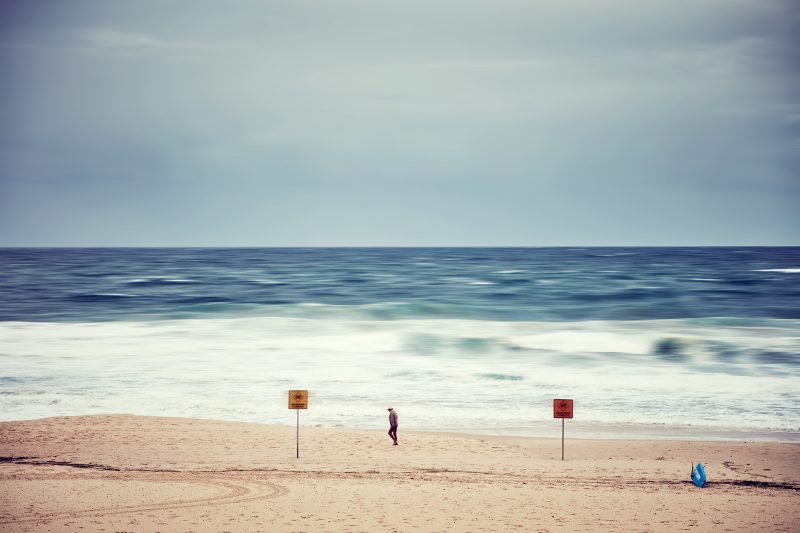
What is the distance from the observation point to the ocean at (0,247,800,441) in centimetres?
2072

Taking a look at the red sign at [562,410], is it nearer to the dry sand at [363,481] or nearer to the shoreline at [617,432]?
the dry sand at [363,481]

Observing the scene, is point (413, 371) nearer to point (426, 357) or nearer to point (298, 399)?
point (426, 357)

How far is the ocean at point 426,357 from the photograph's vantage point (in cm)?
2072

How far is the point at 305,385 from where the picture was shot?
24812 mm

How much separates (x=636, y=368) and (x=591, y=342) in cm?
801

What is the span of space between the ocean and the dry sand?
84.6 inches

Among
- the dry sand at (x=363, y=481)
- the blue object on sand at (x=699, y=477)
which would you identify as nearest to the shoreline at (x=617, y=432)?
the dry sand at (x=363, y=481)

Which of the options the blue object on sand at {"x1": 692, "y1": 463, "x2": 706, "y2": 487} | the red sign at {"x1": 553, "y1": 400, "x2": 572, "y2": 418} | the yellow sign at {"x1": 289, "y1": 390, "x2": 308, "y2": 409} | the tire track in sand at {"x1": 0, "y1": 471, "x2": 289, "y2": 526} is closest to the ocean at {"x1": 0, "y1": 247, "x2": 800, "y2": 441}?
the red sign at {"x1": 553, "y1": 400, "x2": 572, "y2": 418}

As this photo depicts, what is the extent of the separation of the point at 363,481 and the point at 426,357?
62.2ft

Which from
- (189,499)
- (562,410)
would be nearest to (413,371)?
(562,410)

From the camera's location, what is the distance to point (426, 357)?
32.3 metres

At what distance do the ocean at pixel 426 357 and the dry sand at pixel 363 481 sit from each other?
7.05ft

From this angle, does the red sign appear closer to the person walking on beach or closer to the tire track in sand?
the person walking on beach

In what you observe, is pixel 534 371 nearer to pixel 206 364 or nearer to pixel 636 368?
pixel 636 368
